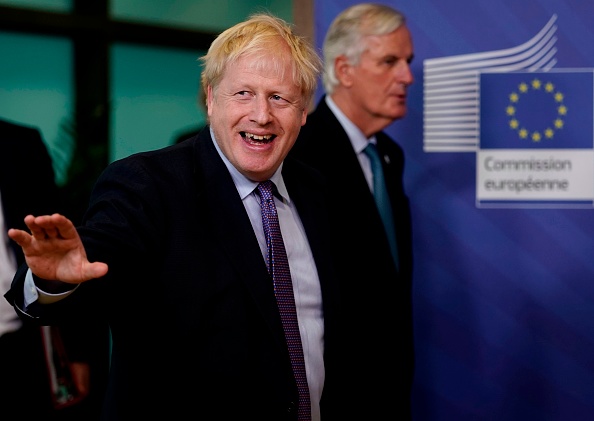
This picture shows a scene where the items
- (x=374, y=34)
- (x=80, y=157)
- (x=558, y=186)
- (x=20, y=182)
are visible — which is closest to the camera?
(x=20, y=182)

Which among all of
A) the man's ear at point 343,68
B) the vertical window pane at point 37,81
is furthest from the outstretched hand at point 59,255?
the vertical window pane at point 37,81

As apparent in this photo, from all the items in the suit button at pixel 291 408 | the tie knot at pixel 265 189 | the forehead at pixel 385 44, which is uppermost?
the forehead at pixel 385 44

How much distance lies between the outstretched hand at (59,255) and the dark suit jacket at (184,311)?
185mm

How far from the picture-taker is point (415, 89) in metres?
3.75

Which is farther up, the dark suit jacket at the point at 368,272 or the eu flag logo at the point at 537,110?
the eu flag logo at the point at 537,110

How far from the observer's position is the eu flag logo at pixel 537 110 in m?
3.56

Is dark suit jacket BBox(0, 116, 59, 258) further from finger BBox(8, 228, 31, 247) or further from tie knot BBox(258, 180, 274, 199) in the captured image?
finger BBox(8, 228, 31, 247)

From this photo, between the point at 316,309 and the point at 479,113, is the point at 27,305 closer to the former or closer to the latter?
the point at 316,309

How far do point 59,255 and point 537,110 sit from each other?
2521mm

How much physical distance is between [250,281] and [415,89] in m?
2.09

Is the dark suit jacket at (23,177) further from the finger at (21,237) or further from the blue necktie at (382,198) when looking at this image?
the finger at (21,237)

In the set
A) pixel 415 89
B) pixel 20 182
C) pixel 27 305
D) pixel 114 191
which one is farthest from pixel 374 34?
pixel 27 305

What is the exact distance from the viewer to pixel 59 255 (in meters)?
1.53

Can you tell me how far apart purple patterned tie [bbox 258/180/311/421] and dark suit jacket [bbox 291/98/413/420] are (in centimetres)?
90
